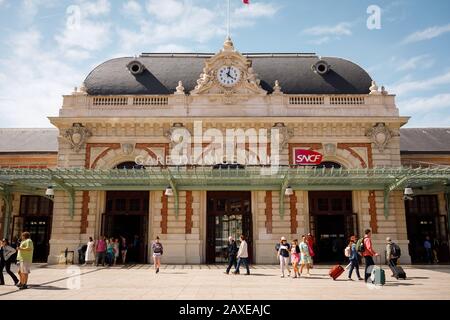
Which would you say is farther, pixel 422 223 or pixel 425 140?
pixel 425 140

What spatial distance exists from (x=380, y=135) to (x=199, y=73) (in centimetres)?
1068

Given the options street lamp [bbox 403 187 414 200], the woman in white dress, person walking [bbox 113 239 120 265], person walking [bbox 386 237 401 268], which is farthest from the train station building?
person walking [bbox 386 237 401 268]

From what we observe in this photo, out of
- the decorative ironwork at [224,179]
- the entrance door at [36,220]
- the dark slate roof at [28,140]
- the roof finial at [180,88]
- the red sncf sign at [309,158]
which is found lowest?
the entrance door at [36,220]

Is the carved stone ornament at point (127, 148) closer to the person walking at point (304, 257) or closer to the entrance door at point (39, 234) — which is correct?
the entrance door at point (39, 234)

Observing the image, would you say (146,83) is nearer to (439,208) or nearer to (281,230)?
(281,230)

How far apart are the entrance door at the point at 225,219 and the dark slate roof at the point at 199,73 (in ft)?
21.3

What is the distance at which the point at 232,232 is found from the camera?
21.1 metres

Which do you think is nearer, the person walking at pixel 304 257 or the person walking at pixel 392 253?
the person walking at pixel 392 253

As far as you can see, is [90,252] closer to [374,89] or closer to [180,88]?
[180,88]

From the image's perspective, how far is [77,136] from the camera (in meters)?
21.0

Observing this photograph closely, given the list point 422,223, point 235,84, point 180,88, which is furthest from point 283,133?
point 422,223

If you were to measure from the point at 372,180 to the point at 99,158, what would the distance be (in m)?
14.0

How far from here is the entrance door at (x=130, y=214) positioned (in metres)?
20.6

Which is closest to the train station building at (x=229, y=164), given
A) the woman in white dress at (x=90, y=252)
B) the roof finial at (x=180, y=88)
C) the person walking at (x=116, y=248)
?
the roof finial at (x=180, y=88)
